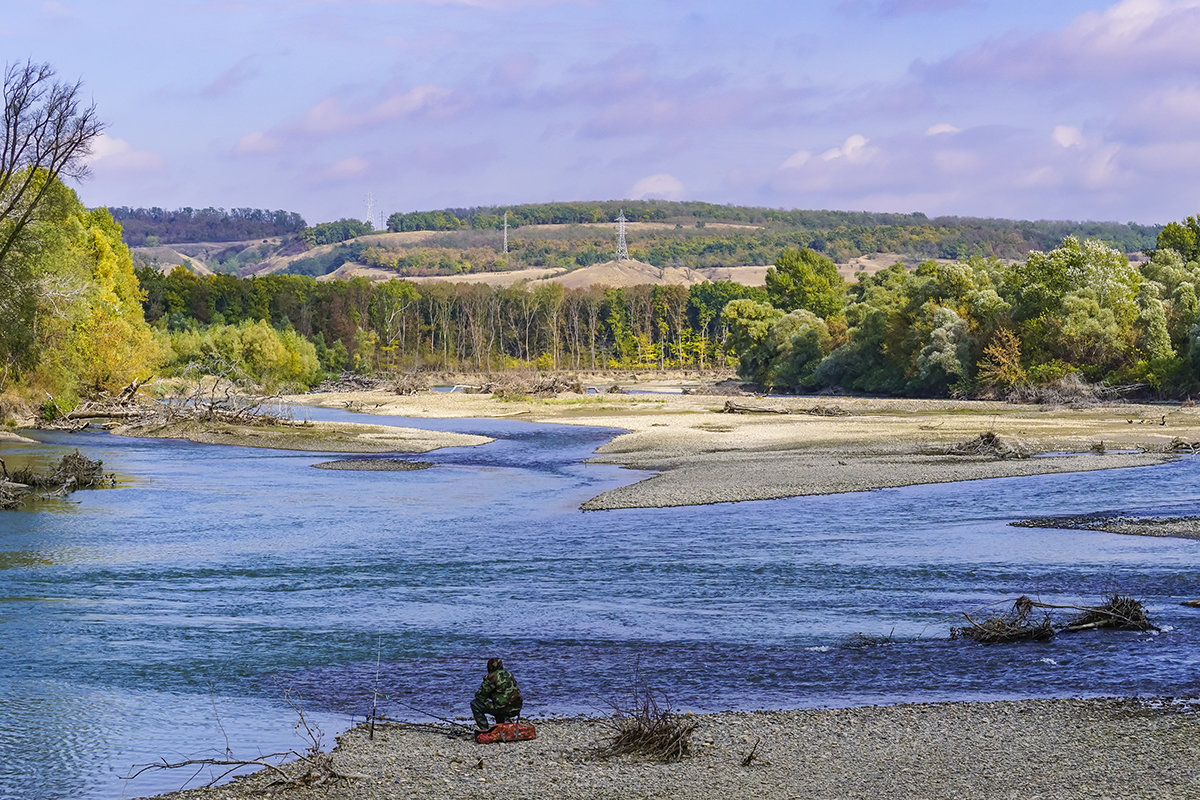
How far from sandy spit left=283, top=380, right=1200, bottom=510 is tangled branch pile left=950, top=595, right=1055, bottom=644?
55.1ft

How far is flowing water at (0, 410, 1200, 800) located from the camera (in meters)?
15.6

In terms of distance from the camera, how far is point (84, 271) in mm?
63969

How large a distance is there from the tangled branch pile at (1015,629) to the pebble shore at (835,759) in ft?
10.3

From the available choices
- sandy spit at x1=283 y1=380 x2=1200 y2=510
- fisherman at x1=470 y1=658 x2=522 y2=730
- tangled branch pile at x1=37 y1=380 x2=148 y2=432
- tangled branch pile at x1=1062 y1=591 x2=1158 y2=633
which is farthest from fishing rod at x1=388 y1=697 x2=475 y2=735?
tangled branch pile at x1=37 y1=380 x2=148 y2=432

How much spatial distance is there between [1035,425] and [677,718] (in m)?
50.7

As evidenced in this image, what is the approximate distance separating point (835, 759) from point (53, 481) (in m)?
32.2

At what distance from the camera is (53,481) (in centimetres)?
3772

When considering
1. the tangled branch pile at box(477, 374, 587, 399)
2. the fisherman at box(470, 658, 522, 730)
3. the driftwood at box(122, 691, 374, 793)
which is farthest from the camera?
the tangled branch pile at box(477, 374, 587, 399)

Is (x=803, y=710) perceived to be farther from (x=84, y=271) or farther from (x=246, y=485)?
(x=84, y=271)

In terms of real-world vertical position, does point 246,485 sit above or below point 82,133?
below

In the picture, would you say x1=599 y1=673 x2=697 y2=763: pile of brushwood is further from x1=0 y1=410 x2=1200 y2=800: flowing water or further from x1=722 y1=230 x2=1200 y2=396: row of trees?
x1=722 y1=230 x2=1200 y2=396: row of trees

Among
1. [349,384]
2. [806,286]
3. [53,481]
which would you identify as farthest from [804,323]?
[53,481]

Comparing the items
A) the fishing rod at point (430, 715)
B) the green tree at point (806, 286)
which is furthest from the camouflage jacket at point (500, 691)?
the green tree at point (806, 286)

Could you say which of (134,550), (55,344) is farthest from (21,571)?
(55,344)
